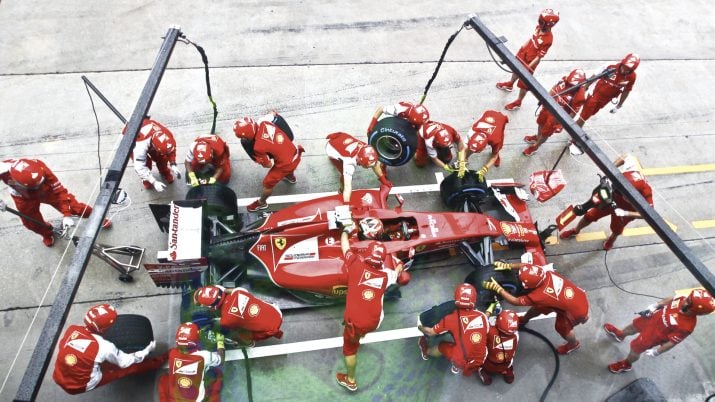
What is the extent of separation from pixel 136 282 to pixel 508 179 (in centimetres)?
535

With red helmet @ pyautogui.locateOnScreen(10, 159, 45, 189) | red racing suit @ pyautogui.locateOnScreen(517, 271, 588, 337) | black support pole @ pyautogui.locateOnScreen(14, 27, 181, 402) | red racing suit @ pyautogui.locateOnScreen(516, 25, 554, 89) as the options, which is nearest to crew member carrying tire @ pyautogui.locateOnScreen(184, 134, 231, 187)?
black support pole @ pyautogui.locateOnScreen(14, 27, 181, 402)

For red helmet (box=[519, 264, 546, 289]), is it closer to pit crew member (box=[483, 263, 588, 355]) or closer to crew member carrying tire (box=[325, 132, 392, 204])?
pit crew member (box=[483, 263, 588, 355])

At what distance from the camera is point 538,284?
5.02m

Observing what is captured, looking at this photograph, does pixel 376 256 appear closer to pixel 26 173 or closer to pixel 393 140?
pixel 393 140

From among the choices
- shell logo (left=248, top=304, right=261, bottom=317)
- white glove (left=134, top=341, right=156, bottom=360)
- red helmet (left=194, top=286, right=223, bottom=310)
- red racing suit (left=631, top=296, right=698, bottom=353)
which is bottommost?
red racing suit (left=631, top=296, right=698, bottom=353)

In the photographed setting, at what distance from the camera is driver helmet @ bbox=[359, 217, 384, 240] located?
5.22 meters

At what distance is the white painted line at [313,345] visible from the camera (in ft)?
18.0

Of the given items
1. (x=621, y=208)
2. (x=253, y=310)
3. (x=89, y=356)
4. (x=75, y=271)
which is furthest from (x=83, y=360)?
(x=621, y=208)

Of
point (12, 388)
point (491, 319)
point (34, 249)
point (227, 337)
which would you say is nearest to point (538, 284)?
point (491, 319)

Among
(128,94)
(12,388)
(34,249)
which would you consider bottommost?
(12,388)

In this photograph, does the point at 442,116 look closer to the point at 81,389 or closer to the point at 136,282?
the point at 136,282

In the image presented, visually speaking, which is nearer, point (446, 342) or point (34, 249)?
point (446, 342)

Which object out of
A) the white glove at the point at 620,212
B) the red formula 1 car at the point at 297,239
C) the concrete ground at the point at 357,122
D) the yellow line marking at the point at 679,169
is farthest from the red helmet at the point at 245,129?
the yellow line marking at the point at 679,169

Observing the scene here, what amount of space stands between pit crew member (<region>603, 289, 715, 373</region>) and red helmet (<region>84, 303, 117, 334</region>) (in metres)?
5.54
